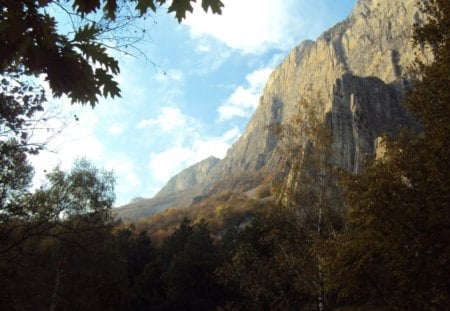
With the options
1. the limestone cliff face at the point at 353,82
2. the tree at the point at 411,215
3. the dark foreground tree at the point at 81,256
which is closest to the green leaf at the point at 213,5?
the tree at the point at 411,215

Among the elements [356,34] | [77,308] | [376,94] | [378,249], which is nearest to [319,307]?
[378,249]

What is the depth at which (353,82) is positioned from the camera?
297 ft

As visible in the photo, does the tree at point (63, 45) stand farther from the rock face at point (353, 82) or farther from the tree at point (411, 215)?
the rock face at point (353, 82)

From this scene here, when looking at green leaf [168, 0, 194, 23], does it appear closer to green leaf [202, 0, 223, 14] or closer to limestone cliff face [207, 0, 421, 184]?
green leaf [202, 0, 223, 14]

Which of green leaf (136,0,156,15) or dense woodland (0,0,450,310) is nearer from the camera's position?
green leaf (136,0,156,15)

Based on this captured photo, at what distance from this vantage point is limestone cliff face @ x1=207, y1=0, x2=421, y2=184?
78.5 meters

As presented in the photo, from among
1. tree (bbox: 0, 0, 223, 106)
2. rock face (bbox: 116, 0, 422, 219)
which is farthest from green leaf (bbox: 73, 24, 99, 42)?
rock face (bbox: 116, 0, 422, 219)

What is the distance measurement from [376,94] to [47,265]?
81.2 metres

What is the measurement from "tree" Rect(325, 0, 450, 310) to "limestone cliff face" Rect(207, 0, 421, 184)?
48744 mm

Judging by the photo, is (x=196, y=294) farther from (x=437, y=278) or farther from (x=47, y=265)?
(x=437, y=278)

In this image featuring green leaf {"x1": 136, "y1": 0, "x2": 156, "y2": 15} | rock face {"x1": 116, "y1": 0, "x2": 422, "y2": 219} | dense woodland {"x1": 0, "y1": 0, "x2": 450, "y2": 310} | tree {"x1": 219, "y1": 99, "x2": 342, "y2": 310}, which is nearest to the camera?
green leaf {"x1": 136, "y1": 0, "x2": 156, "y2": 15}

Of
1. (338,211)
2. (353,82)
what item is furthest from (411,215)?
(353,82)

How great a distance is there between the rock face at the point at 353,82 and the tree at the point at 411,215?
46998mm

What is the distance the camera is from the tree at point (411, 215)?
28.3 feet
